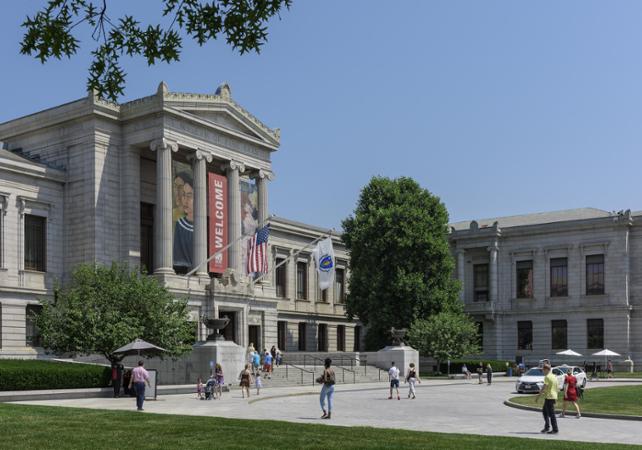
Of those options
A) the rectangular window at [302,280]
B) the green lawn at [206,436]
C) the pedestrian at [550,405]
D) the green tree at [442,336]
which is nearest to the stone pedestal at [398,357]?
the green tree at [442,336]

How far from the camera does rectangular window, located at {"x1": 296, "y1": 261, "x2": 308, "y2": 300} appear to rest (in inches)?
2933

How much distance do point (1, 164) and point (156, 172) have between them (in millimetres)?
9874

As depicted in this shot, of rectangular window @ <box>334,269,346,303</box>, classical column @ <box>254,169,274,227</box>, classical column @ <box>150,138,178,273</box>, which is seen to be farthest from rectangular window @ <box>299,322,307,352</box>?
classical column @ <box>150,138,178,273</box>

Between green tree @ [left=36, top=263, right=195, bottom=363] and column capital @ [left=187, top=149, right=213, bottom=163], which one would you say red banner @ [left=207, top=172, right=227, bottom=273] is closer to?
column capital @ [left=187, top=149, right=213, bottom=163]

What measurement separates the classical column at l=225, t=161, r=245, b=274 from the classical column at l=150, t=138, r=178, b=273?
232 inches

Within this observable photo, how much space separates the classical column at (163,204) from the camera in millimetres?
52281

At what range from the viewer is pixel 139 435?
1892 cm

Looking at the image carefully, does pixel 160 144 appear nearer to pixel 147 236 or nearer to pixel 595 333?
pixel 147 236

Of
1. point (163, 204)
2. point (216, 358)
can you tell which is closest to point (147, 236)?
point (163, 204)

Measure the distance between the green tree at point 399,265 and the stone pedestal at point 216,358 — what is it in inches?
940

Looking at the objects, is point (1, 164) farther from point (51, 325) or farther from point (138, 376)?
point (138, 376)

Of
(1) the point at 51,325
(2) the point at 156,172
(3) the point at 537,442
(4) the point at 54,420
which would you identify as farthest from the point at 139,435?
(2) the point at 156,172

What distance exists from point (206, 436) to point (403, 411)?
11.2 metres

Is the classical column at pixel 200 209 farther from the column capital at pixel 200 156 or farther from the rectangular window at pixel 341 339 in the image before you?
the rectangular window at pixel 341 339
